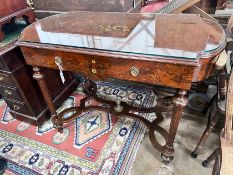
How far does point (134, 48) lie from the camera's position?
1.01m

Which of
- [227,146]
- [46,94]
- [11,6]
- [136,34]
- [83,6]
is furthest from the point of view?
[11,6]

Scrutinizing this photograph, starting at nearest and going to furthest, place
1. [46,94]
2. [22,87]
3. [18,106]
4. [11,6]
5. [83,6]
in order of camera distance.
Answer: [46,94] → [22,87] → [18,106] → [83,6] → [11,6]

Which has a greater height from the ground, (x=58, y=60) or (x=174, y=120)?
(x=58, y=60)

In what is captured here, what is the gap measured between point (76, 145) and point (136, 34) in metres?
1.10

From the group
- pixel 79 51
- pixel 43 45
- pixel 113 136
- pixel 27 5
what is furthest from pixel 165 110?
pixel 27 5

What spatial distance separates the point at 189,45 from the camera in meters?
0.98

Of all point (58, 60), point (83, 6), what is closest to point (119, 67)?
point (58, 60)

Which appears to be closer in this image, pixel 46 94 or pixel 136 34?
pixel 136 34

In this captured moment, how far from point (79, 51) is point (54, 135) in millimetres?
1062

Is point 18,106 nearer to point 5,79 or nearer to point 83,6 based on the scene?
point 5,79

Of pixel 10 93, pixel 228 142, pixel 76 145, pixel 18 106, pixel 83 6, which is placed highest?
pixel 83 6

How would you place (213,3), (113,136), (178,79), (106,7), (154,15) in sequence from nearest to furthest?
(178,79) → (154,15) → (113,136) → (106,7) → (213,3)

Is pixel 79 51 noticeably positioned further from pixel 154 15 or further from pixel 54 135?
pixel 54 135

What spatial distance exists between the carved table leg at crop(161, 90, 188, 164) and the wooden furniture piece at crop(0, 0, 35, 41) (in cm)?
191
